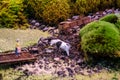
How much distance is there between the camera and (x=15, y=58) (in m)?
7.97

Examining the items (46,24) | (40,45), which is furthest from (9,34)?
(46,24)

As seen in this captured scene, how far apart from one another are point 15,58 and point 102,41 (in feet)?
5.72

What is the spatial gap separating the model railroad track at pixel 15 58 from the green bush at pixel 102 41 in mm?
1102

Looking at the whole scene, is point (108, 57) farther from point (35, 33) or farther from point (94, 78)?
point (35, 33)

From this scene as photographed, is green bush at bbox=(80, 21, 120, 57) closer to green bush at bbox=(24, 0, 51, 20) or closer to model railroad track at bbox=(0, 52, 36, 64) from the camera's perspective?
model railroad track at bbox=(0, 52, 36, 64)

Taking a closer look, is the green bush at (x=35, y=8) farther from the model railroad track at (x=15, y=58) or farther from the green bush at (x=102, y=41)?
the model railroad track at (x=15, y=58)

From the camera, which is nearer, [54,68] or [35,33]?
[54,68]

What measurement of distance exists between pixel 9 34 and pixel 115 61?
102 inches

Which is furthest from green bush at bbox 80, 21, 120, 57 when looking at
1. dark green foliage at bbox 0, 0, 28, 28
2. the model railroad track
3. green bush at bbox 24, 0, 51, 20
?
green bush at bbox 24, 0, 51, 20

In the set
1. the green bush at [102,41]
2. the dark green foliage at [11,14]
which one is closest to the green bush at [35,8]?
the dark green foliage at [11,14]

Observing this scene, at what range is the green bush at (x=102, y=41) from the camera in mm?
8000

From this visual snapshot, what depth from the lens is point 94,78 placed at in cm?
761

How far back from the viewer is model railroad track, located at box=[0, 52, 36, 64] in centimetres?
780

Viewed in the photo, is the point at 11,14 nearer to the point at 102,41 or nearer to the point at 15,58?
the point at 15,58
